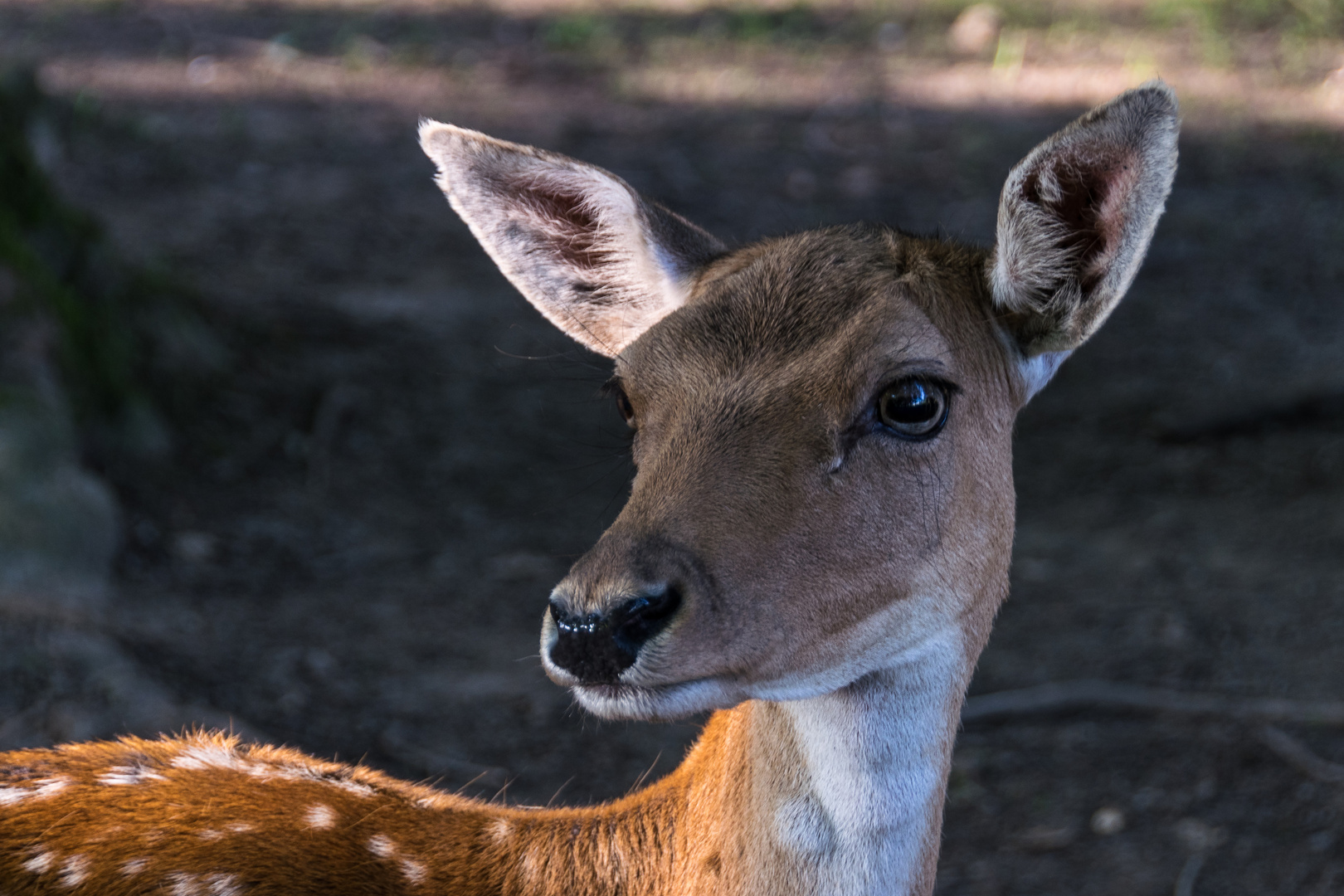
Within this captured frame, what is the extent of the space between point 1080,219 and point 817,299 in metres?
0.50

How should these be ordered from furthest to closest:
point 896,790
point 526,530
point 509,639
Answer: point 526,530, point 509,639, point 896,790

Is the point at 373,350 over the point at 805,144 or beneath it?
beneath

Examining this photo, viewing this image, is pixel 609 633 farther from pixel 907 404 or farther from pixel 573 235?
pixel 573 235

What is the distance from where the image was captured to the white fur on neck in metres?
2.22

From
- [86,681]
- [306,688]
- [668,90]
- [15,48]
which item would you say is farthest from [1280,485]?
[15,48]

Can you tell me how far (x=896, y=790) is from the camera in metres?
2.25

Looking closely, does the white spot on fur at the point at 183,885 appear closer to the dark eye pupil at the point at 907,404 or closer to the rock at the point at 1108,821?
the dark eye pupil at the point at 907,404

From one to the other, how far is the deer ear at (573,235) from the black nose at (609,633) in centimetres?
99

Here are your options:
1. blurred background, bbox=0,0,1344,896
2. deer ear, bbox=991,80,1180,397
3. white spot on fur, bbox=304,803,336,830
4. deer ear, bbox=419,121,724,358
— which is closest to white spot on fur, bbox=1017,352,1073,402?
deer ear, bbox=991,80,1180,397

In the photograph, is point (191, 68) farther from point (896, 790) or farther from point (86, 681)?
point (896, 790)

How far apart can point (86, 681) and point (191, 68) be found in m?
7.16

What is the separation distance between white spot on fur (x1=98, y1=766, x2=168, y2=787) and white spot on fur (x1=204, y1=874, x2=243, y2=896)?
1.03 ft

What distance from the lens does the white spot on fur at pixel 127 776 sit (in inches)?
104

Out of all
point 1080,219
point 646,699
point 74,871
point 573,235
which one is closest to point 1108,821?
point 1080,219
